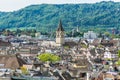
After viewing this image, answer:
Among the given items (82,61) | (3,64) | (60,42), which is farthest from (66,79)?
(60,42)

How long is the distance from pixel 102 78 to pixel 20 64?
10766mm

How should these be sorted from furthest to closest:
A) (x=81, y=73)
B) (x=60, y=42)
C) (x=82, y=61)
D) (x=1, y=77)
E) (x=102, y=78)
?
(x=60, y=42) < (x=82, y=61) < (x=81, y=73) < (x=102, y=78) < (x=1, y=77)

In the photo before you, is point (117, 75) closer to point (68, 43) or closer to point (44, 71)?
point (44, 71)

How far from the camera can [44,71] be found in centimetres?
4266

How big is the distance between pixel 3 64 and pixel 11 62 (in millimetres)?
942

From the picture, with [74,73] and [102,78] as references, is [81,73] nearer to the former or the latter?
[74,73]

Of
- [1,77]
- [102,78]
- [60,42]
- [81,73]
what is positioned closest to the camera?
[1,77]

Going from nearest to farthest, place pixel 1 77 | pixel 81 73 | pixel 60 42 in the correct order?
pixel 1 77
pixel 81 73
pixel 60 42

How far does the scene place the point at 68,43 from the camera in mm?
139250

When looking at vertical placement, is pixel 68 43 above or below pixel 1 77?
below

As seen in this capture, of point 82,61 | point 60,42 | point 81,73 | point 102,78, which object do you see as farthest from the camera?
point 60,42

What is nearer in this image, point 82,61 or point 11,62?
point 11,62

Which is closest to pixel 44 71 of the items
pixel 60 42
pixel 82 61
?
pixel 82 61

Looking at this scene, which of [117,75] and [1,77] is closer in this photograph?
[1,77]
